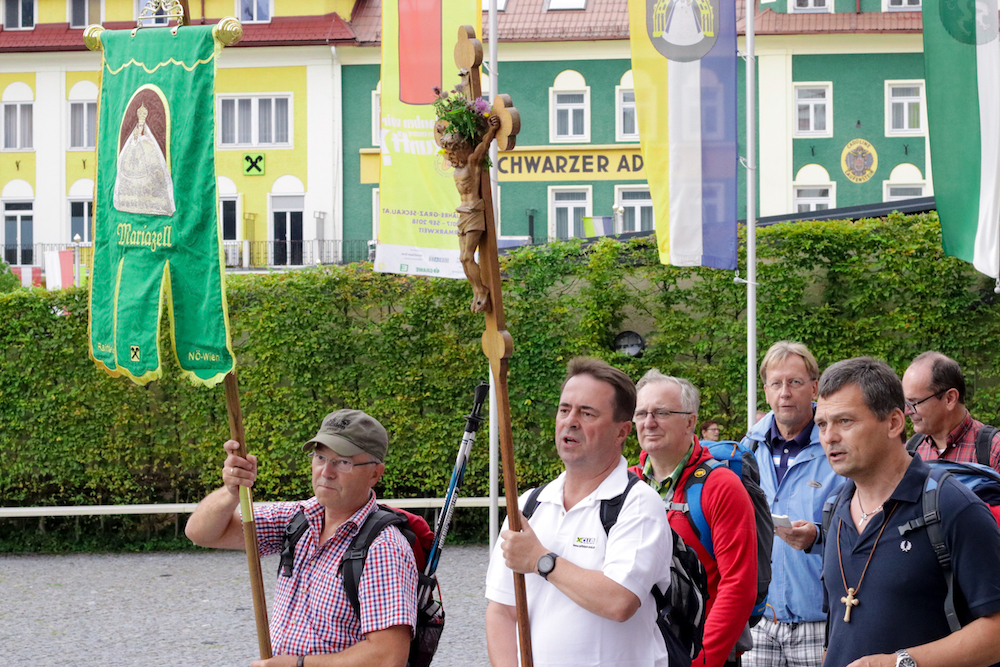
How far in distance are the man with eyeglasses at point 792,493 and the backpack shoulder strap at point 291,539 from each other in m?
1.86

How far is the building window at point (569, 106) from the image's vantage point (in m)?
29.7

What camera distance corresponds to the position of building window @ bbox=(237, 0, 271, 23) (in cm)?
3147

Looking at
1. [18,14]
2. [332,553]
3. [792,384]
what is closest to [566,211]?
[18,14]

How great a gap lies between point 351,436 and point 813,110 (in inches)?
1094

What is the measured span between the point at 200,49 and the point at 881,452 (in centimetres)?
266

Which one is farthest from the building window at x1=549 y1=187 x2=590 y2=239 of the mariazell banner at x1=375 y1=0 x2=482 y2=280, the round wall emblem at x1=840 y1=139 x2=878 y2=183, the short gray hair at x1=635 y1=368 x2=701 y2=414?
the short gray hair at x1=635 y1=368 x2=701 y2=414

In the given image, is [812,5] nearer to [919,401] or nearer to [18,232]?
[18,232]

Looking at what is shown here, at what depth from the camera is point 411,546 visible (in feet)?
12.1

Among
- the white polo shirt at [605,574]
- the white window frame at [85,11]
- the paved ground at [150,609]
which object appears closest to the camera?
the white polo shirt at [605,574]

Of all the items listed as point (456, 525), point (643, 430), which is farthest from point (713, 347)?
point (643, 430)

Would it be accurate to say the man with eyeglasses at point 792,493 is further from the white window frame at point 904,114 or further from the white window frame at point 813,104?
the white window frame at point 904,114

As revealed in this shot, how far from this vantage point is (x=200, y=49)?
3.85 metres

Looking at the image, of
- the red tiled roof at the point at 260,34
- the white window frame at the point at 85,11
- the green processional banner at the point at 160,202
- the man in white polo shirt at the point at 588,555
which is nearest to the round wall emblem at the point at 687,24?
the green processional banner at the point at 160,202

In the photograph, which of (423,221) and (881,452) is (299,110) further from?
(881,452)
